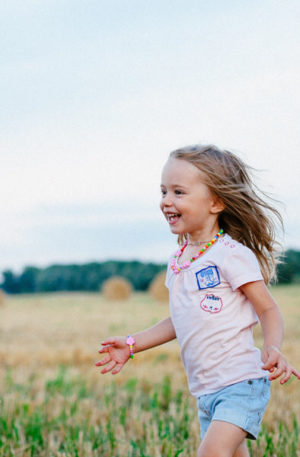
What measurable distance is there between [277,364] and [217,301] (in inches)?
16.5

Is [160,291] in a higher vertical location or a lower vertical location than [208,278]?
higher

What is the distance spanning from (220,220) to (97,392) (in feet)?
10.1

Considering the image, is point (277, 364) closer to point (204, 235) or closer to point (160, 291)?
point (204, 235)

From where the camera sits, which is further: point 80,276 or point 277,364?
point 80,276

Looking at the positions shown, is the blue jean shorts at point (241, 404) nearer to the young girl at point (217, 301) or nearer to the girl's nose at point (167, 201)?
the young girl at point (217, 301)

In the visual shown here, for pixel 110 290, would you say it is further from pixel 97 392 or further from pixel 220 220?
pixel 220 220

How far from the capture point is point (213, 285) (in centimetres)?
281

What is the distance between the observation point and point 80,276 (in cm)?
2936

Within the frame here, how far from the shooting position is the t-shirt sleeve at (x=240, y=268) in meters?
2.77

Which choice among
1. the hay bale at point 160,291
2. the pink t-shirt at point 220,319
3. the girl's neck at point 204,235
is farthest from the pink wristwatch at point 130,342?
the hay bale at point 160,291

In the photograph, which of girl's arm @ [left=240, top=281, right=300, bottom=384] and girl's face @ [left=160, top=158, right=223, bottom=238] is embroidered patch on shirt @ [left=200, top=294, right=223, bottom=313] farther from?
girl's face @ [left=160, top=158, right=223, bottom=238]

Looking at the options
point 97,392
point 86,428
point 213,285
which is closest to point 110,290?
point 97,392

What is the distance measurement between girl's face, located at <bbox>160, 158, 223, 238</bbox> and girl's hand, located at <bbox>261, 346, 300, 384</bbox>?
714mm

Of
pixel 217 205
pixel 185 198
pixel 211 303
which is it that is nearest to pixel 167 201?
pixel 185 198
